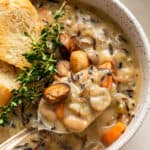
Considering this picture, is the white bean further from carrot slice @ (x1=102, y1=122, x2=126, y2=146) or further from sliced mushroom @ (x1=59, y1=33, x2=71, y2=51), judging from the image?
sliced mushroom @ (x1=59, y1=33, x2=71, y2=51)

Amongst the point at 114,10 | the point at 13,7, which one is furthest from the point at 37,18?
the point at 114,10

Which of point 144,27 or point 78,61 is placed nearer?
point 78,61

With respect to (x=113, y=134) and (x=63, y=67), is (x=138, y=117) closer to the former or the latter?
(x=113, y=134)

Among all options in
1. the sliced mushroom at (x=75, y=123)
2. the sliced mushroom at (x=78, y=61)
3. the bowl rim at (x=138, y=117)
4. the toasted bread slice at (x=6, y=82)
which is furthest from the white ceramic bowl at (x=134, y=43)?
the toasted bread slice at (x=6, y=82)

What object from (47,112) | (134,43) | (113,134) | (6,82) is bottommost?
(113,134)

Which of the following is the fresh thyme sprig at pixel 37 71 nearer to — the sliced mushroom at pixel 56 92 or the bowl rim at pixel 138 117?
the sliced mushroom at pixel 56 92

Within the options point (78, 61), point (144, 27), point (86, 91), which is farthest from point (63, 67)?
point (144, 27)

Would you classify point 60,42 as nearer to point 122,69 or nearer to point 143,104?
point 122,69
